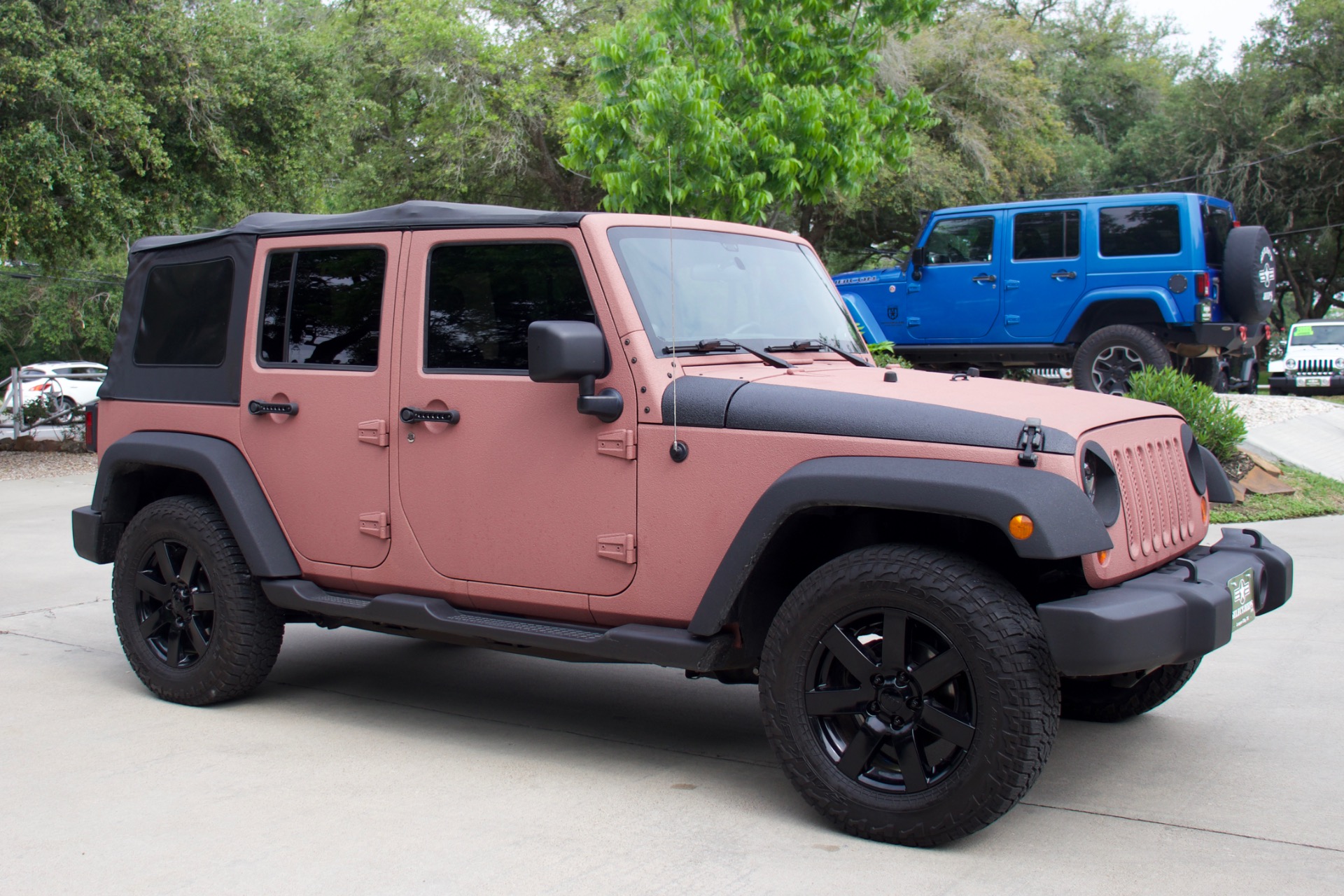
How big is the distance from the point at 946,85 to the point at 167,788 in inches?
864

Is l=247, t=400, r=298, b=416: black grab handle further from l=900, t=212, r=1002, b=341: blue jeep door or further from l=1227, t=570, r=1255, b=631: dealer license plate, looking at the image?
l=900, t=212, r=1002, b=341: blue jeep door

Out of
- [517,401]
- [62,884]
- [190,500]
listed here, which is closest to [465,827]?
[62,884]

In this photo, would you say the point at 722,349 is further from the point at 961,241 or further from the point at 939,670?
the point at 961,241

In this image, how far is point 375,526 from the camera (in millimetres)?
4707

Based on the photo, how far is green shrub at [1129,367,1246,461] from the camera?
10422mm

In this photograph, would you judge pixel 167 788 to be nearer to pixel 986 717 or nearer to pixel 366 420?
pixel 366 420

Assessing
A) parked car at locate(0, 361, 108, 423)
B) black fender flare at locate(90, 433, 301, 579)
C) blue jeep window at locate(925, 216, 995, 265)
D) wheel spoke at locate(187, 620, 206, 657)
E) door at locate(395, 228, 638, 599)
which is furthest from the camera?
parked car at locate(0, 361, 108, 423)

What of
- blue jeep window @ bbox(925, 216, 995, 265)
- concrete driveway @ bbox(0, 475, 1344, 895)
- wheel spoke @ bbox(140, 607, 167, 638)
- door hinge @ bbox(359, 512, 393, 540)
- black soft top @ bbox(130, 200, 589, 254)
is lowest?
concrete driveway @ bbox(0, 475, 1344, 895)

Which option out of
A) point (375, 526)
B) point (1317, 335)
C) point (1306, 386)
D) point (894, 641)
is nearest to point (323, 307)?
point (375, 526)

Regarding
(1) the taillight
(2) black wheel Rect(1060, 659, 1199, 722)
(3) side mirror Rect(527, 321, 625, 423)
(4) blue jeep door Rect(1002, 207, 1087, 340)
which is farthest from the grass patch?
(1) the taillight

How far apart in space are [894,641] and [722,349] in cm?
124

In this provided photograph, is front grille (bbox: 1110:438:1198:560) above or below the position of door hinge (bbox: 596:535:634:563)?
above

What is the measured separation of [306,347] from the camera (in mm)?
4980

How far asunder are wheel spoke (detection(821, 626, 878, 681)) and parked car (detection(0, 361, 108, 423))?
17823 millimetres
